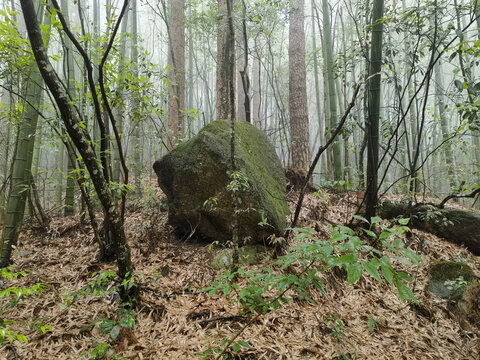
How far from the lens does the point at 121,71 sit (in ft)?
9.39

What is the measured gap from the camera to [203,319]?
218 cm

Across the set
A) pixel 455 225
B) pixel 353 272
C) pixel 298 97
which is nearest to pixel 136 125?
pixel 353 272

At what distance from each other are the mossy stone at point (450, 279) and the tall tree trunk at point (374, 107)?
95cm

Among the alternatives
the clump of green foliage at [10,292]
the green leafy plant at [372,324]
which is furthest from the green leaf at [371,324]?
the clump of green foliage at [10,292]

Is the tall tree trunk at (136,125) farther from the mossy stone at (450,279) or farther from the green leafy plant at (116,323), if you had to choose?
the mossy stone at (450,279)

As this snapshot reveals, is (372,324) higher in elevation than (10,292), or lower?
lower

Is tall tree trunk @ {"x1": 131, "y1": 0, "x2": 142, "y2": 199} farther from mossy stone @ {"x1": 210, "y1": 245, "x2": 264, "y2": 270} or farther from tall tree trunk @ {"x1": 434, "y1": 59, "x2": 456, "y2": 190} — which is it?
tall tree trunk @ {"x1": 434, "y1": 59, "x2": 456, "y2": 190}

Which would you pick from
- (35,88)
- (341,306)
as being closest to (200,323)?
(341,306)

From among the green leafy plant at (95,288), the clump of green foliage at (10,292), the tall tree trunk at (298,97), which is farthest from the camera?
the tall tree trunk at (298,97)

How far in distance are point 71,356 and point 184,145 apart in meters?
2.44

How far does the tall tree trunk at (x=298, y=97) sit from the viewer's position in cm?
610

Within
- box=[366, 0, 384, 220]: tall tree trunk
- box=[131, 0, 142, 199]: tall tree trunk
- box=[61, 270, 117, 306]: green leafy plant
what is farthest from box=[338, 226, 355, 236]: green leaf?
box=[131, 0, 142, 199]: tall tree trunk

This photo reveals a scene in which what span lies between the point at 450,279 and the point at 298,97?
477 cm

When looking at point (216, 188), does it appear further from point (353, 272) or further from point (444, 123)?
point (444, 123)
